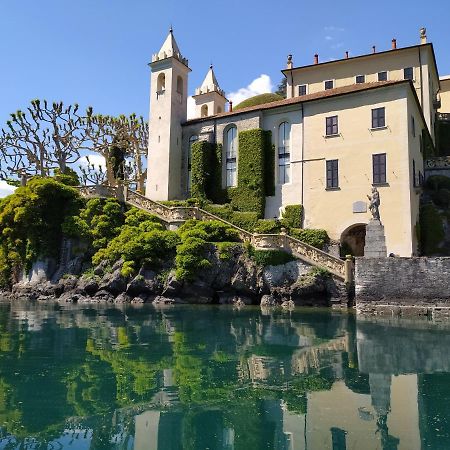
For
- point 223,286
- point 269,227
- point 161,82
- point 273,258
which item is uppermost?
point 161,82

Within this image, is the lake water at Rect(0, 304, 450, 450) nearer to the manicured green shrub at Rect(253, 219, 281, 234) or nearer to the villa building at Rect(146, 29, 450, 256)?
the manicured green shrub at Rect(253, 219, 281, 234)

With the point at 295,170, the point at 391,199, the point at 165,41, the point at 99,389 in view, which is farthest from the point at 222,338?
the point at 165,41

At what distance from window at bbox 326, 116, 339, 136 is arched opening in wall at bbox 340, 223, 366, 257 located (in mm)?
7251

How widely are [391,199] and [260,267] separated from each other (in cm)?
1029

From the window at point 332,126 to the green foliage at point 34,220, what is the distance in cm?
2015

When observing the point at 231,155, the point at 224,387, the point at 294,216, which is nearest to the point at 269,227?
the point at 294,216

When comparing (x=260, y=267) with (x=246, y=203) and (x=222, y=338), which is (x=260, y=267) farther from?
(x=222, y=338)

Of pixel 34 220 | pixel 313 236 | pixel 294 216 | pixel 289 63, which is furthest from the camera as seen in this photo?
pixel 289 63

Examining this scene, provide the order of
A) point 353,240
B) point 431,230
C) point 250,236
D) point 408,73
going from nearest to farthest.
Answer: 1. point 250,236
2. point 431,230
3. point 353,240
4. point 408,73

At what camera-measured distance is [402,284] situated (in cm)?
2431

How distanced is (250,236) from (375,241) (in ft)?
27.1

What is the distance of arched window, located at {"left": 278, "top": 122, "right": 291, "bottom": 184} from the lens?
37.0 metres

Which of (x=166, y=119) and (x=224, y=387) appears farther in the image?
(x=166, y=119)

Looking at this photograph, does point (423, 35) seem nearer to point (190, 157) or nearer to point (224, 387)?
point (190, 157)
